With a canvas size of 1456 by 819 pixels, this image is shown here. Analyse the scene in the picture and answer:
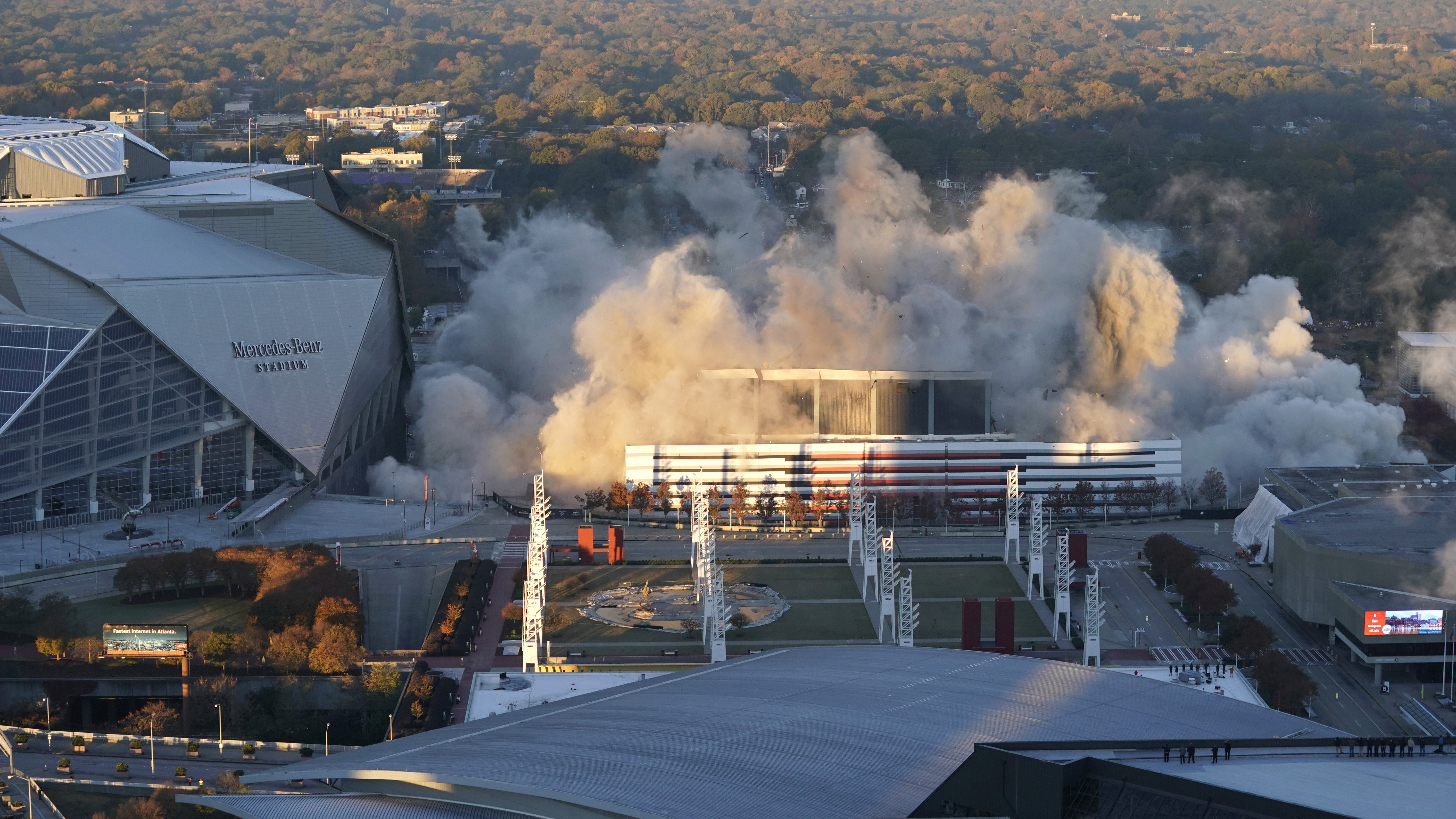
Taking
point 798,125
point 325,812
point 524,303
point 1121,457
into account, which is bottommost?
point 325,812

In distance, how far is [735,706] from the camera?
118 ft

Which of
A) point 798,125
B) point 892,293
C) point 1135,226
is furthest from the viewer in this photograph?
point 798,125

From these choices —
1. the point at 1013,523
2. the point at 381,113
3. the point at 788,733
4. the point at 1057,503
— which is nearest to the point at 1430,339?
the point at 1057,503

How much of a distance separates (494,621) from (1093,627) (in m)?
16.2

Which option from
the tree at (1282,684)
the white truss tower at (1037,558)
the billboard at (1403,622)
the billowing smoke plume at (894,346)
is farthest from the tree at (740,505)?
the billboard at (1403,622)

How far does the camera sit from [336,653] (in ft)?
165

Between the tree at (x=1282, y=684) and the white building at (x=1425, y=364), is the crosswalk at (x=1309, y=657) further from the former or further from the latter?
the white building at (x=1425, y=364)

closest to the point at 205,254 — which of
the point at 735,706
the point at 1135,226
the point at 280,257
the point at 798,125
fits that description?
the point at 280,257

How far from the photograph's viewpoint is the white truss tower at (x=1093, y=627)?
5128 centimetres

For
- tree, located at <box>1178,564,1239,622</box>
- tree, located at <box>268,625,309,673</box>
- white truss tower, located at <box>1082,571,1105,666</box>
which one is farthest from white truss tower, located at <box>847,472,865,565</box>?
tree, located at <box>268,625,309,673</box>

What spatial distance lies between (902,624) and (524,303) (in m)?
38.6

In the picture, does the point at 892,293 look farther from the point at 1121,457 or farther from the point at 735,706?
the point at 735,706

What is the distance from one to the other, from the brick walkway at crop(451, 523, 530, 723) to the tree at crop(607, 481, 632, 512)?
348cm

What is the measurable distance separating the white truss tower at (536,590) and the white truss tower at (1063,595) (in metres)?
13.8
